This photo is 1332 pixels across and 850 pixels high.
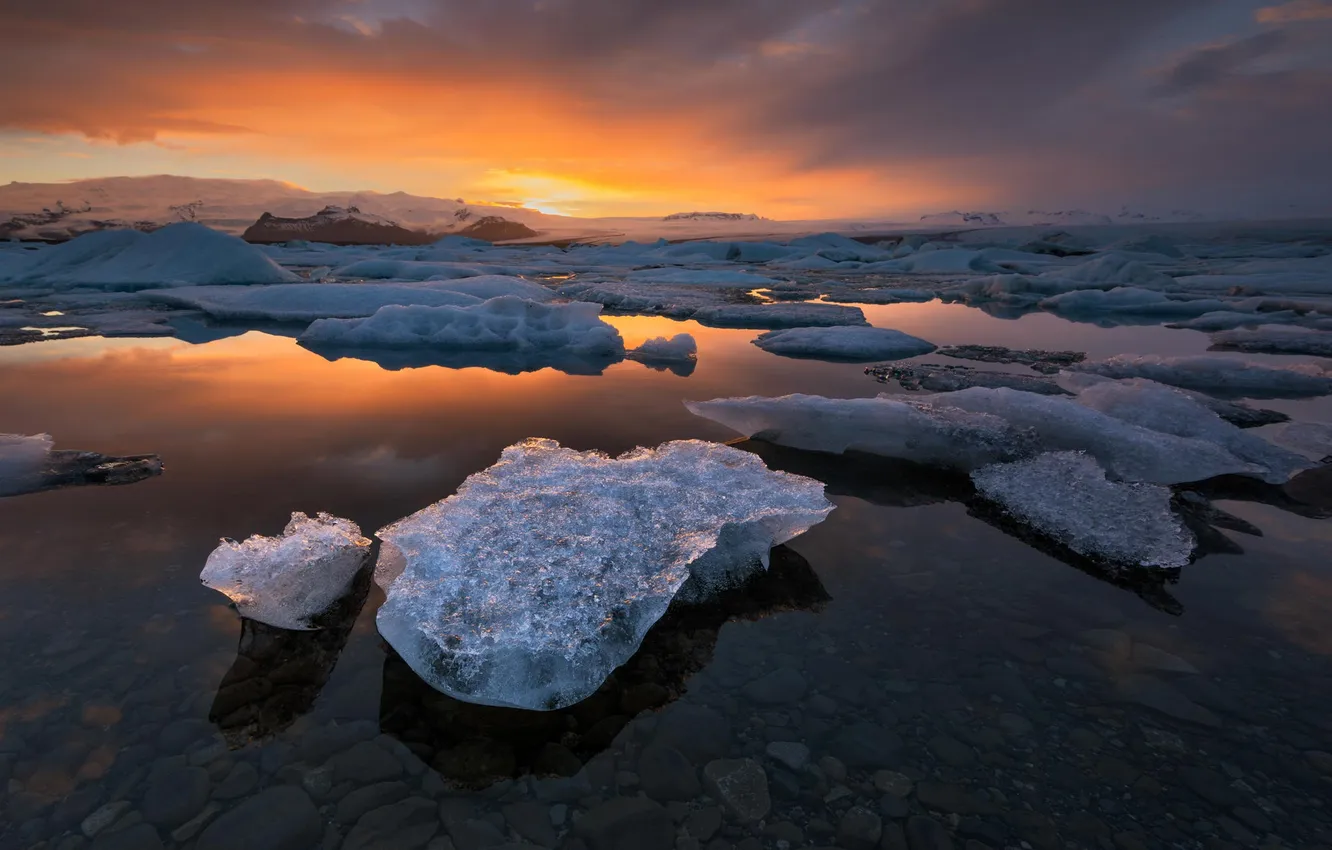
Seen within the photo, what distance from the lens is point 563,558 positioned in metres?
2.42

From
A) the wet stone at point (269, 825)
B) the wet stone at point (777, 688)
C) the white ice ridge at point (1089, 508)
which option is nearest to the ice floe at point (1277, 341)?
the white ice ridge at point (1089, 508)

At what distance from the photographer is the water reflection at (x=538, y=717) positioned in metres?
1.73

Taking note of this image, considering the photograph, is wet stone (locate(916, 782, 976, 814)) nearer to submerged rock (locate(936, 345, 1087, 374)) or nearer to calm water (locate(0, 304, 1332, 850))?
calm water (locate(0, 304, 1332, 850))

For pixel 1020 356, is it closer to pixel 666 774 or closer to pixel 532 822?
pixel 666 774

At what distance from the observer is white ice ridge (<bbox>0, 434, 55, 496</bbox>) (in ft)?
11.1

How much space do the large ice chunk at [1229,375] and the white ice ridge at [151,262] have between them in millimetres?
16809

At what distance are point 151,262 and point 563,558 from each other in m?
17.8

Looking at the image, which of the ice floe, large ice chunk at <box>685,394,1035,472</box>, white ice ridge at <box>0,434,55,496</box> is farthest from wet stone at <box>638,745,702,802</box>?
the ice floe

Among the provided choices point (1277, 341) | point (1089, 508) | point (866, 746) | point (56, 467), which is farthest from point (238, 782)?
point (1277, 341)

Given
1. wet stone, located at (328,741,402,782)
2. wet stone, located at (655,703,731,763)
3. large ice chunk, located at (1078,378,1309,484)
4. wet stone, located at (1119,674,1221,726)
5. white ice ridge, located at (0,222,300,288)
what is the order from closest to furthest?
wet stone, located at (328,741,402,782), wet stone, located at (655,703,731,763), wet stone, located at (1119,674,1221,726), large ice chunk, located at (1078,378,1309,484), white ice ridge, located at (0,222,300,288)

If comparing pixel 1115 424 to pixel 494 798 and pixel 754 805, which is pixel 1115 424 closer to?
pixel 754 805

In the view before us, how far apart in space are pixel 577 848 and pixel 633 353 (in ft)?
23.3

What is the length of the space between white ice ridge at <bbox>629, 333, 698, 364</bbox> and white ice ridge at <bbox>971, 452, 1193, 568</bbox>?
14.9 feet

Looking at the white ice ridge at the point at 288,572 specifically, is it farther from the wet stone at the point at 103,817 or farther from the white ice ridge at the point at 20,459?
the white ice ridge at the point at 20,459
